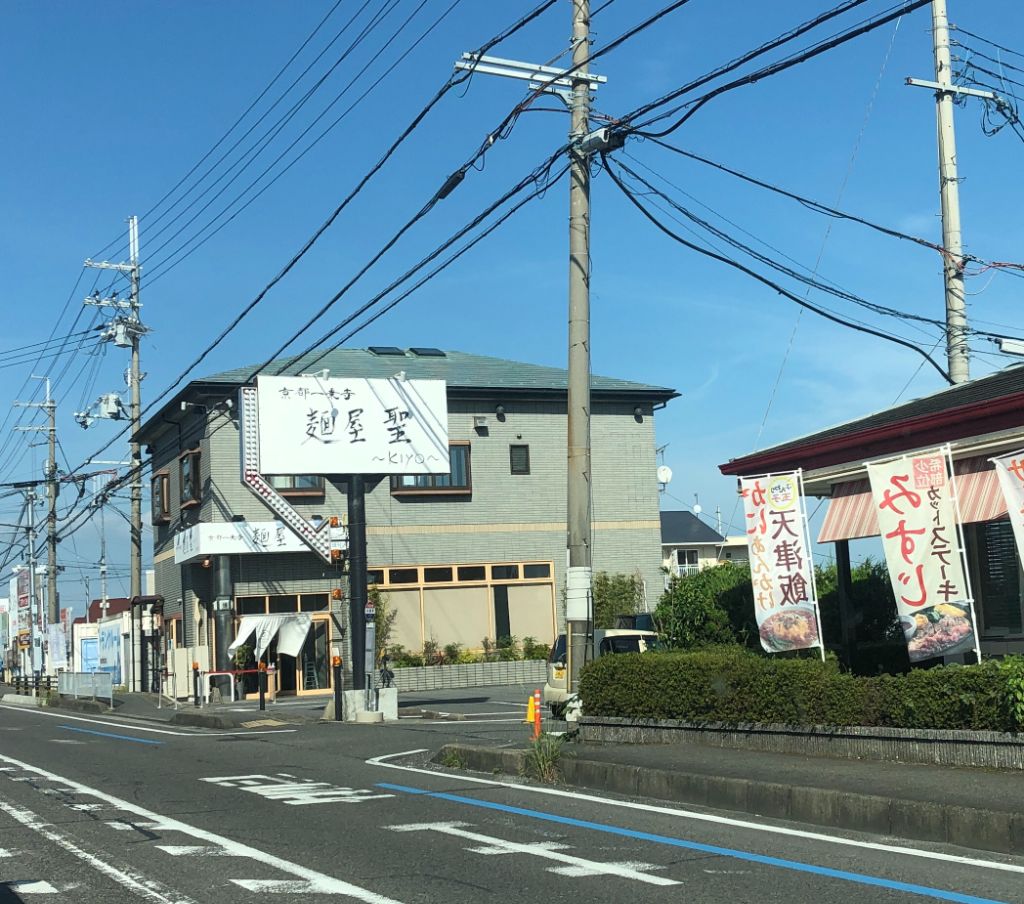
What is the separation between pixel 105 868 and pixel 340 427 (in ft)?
61.1

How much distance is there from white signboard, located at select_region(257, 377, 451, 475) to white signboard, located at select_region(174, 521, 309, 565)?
936 centimetres

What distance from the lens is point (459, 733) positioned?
2047 cm

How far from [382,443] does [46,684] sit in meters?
27.7

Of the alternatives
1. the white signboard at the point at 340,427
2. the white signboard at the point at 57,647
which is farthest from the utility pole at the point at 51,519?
the white signboard at the point at 340,427

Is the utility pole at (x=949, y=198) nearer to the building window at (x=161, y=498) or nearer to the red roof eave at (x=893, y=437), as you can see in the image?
the red roof eave at (x=893, y=437)

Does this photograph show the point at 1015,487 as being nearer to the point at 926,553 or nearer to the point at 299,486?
the point at 926,553

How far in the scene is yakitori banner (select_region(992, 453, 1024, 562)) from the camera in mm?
12250

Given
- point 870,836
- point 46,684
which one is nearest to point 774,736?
point 870,836

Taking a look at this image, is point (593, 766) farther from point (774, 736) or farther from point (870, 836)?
point (870, 836)

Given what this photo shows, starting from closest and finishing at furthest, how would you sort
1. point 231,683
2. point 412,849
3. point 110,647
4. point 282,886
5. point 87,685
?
point 282,886 < point 412,849 < point 231,683 < point 87,685 < point 110,647

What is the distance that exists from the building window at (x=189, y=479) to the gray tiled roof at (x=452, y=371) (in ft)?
8.91

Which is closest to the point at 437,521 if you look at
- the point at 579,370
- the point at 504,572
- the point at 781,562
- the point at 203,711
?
the point at 504,572

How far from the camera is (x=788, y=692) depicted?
1363 cm

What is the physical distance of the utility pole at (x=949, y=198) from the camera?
2198 cm
